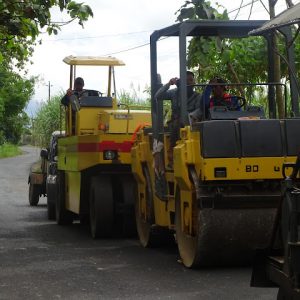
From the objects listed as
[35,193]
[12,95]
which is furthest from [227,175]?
[12,95]

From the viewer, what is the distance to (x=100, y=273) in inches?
367

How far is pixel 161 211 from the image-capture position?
1040 cm

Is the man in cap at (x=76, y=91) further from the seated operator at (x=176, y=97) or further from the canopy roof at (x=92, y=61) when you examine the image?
the seated operator at (x=176, y=97)

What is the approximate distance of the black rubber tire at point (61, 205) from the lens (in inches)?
592

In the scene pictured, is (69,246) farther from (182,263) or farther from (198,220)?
(198,220)

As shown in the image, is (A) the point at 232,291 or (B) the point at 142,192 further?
(B) the point at 142,192

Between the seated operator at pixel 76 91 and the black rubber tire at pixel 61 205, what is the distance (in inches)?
57.2

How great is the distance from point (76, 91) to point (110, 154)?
8.22 feet

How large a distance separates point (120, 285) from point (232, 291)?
49.4 inches

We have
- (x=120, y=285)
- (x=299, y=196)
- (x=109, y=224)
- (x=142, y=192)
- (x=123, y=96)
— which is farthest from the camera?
(x=123, y=96)

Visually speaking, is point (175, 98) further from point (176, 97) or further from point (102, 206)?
point (102, 206)

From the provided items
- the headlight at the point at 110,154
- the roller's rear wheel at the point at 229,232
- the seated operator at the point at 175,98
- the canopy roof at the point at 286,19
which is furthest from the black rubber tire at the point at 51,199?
the canopy roof at the point at 286,19

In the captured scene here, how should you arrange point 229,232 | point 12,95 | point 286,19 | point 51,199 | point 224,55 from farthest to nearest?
point 12,95, point 51,199, point 224,55, point 229,232, point 286,19

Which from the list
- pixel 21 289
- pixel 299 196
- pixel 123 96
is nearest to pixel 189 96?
pixel 21 289
